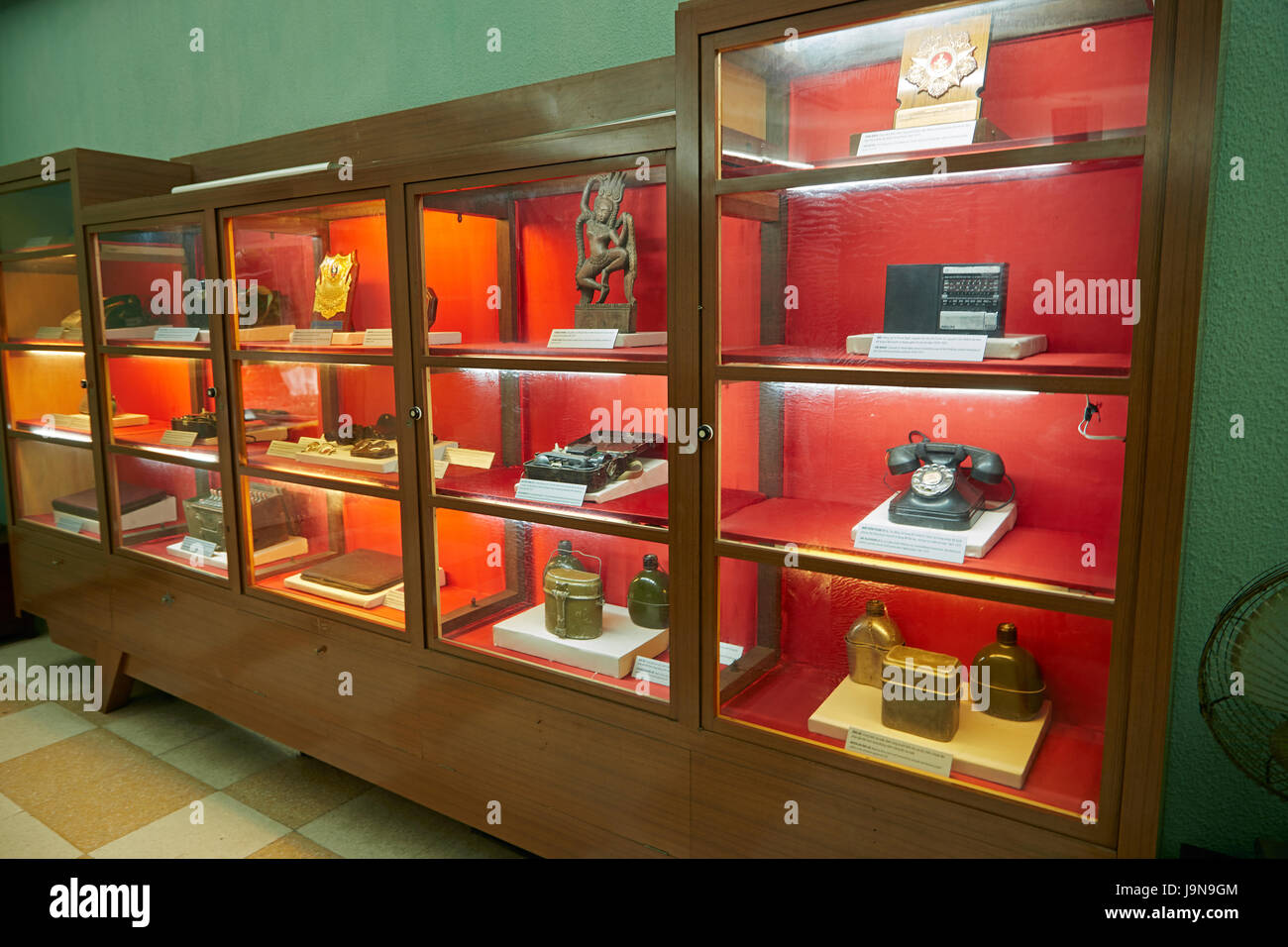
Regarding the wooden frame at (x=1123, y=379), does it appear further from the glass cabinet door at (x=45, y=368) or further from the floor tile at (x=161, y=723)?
the glass cabinet door at (x=45, y=368)

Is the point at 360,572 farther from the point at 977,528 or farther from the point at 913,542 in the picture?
the point at 977,528

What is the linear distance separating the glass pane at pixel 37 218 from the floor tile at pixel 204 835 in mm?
2358

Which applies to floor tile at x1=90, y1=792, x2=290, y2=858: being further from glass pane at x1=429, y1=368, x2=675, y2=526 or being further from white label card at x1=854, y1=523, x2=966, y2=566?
white label card at x1=854, y1=523, x2=966, y2=566

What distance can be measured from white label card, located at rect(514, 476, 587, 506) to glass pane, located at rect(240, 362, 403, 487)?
0.62 meters

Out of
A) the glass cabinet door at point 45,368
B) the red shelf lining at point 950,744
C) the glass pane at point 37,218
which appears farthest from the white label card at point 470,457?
the glass pane at point 37,218

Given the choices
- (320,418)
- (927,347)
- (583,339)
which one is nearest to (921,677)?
(927,347)

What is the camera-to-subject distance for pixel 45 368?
4.10 metres

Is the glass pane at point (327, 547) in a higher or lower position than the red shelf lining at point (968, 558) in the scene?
lower

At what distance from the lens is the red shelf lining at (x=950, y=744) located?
68.2 inches

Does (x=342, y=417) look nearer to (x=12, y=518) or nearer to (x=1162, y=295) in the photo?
(x=12, y=518)

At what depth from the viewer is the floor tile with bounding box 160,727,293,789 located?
3229 mm

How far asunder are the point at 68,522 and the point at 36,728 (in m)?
0.89
